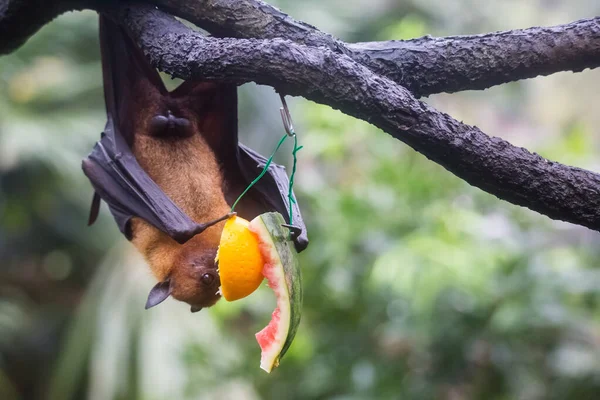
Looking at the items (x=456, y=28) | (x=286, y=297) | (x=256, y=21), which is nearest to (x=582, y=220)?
(x=286, y=297)

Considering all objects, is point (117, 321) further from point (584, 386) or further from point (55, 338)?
point (584, 386)

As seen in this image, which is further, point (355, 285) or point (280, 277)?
point (355, 285)

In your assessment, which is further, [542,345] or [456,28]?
[456,28]

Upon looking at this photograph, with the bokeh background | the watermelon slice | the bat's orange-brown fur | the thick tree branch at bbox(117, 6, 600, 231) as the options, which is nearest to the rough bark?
the thick tree branch at bbox(117, 6, 600, 231)

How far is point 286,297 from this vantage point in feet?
3.81

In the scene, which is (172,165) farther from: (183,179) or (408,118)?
(408,118)

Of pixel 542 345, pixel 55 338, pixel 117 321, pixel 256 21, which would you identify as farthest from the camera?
pixel 55 338

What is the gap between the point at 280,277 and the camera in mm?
1159

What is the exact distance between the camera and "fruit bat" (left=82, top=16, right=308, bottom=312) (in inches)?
69.6

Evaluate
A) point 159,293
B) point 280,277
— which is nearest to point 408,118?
point 280,277

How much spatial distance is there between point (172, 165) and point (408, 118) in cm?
102

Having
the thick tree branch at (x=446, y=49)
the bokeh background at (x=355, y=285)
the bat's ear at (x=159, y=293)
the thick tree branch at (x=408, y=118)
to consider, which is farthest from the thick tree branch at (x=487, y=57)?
the bokeh background at (x=355, y=285)

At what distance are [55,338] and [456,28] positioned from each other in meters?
5.81

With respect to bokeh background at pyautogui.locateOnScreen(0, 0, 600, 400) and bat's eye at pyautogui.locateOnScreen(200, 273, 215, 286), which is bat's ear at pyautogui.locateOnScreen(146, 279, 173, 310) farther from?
bokeh background at pyautogui.locateOnScreen(0, 0, 600, 400)
